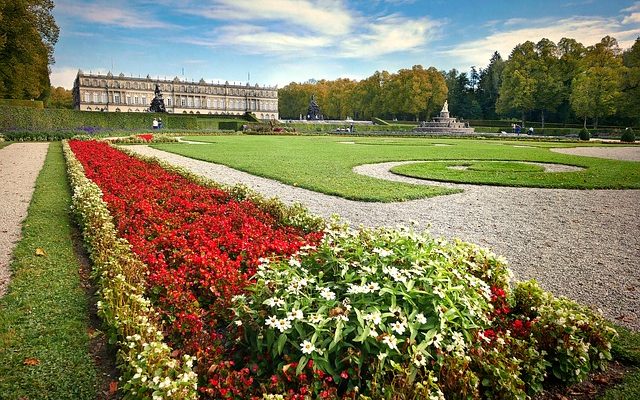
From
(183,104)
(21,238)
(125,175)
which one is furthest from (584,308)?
(183,104)

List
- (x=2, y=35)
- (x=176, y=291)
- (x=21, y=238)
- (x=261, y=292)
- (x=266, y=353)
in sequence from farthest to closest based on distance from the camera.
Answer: (x=2, y=35) < (x=21, y=238) < (x=176, y=291) < (x=261, y=292) < (x=266, y=353)

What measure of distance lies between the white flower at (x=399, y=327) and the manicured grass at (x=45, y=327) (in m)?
2.02

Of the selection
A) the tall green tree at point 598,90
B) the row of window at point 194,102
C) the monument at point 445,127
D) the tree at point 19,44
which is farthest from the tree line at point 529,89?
the tree at point 19,44

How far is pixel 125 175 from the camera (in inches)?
399

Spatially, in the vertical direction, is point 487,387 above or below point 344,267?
below

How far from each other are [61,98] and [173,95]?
132 ft

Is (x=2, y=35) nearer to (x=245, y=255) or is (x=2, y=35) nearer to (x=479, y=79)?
(x=245, y=255)

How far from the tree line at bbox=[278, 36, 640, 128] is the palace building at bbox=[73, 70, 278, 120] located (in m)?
29.0

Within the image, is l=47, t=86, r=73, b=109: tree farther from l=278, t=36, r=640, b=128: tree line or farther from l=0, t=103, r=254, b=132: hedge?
l=0, t=103, r=254, b=132: hedge

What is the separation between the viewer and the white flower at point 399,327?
266cm

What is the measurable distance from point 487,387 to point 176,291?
258 centimetres

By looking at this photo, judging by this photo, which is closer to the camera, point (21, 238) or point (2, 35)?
point (21, 238)

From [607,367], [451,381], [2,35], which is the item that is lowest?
[607,367]

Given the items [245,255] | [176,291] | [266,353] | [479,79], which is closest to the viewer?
[266,353]
